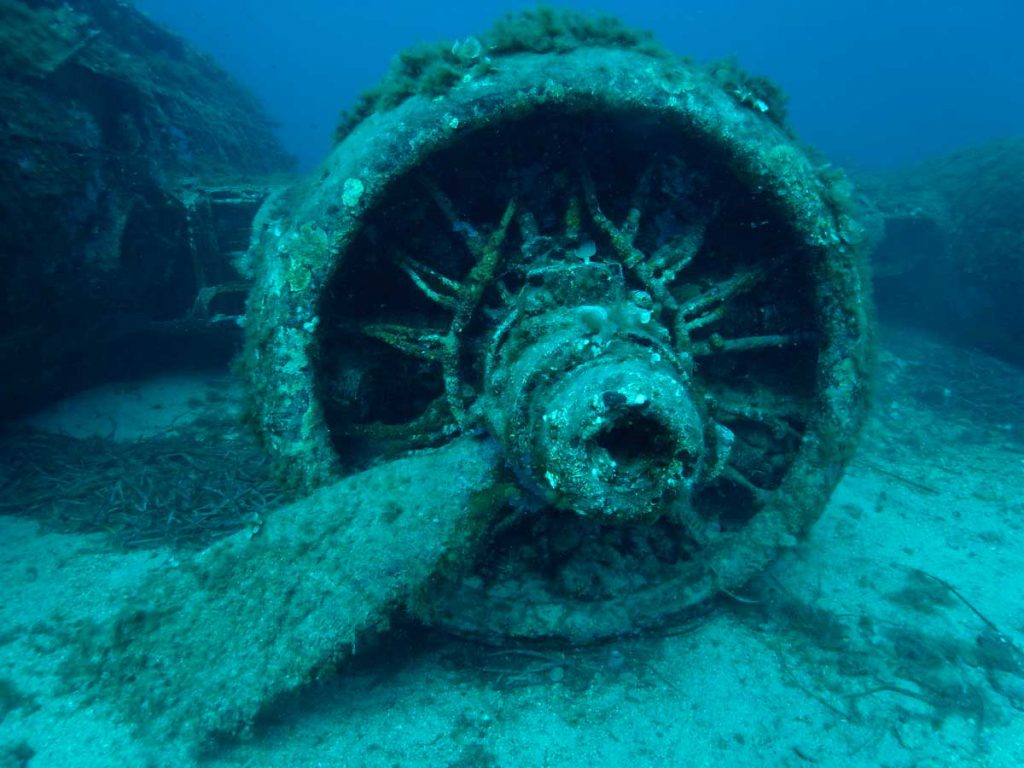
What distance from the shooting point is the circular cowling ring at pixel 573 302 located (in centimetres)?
339

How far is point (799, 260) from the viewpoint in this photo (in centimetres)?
385

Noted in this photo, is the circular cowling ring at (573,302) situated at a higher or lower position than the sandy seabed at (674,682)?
higher

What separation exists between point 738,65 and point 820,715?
13.2 feet

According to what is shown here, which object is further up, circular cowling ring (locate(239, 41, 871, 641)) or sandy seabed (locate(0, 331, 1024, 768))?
circular cowling ring (locate(239, 41, 871, 641))

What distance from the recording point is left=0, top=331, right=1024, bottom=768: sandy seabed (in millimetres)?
2969

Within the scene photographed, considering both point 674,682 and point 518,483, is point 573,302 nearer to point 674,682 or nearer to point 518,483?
point 518,483

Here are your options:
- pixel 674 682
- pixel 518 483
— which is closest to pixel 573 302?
pixel 518 483

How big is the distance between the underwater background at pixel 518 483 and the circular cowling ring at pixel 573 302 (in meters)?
0.02

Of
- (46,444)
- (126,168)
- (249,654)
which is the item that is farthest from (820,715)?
(126,168)

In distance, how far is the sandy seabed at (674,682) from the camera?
9.74ft

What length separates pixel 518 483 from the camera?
9.58 ft

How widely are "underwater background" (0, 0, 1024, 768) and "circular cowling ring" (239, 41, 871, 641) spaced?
0.02 metres

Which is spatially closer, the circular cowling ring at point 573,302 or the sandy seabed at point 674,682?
the sandy seabed at point 674,682

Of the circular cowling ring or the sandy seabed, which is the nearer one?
the sandy seabed
